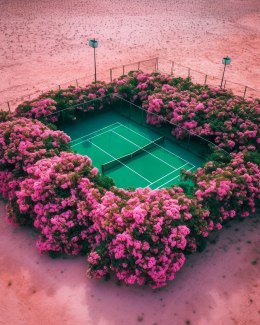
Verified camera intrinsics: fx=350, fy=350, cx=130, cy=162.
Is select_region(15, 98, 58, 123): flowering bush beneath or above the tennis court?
above

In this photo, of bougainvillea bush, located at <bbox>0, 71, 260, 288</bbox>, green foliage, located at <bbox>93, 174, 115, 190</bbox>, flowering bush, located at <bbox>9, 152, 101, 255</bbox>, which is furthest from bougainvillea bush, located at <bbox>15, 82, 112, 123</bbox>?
green foliage, located at <bbox>93, 174, 115, 190</bbox>

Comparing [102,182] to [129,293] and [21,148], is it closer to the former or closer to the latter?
[21,148]

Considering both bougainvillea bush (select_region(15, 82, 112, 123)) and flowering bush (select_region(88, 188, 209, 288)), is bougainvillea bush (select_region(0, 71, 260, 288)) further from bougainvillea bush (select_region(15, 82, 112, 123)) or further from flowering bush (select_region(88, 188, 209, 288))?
bougainvillea bush (select_region(15, 82, 112, 123))

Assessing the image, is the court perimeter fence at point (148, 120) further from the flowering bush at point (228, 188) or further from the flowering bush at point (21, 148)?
the flowering bush at point (21, 148)

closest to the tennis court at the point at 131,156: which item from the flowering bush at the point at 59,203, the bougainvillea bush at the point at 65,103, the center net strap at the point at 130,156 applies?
the center net strap at the point at 130,156

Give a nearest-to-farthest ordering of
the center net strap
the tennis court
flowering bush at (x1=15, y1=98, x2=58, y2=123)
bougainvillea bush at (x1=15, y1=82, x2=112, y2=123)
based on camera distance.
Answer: the tennis court → the center net strap → flowering bush at (x1=15, y1=98, x2=58, y2=123) → bougainvillea bush at (x1=15, y1=82, x2=112, y2=123)
